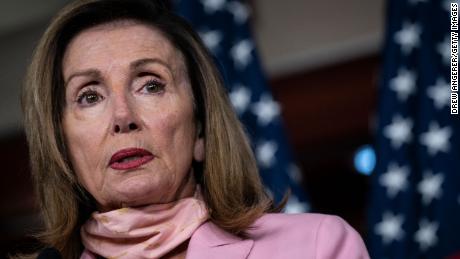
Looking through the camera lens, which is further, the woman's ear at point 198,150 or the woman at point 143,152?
the woman's ear at point 198,150

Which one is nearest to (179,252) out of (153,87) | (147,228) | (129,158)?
(147,228)

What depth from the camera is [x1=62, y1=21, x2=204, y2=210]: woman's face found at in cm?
154

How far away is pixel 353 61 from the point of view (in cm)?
385

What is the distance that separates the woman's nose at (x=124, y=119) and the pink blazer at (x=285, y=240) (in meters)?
0.22

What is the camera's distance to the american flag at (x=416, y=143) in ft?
6.91

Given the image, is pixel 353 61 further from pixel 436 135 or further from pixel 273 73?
pixel 436 135

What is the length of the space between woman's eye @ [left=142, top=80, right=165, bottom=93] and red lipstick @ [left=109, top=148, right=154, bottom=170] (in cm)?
14

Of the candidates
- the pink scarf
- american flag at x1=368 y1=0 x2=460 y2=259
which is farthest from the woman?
american flag at x1=368 y1=0 x2=460 y2=259

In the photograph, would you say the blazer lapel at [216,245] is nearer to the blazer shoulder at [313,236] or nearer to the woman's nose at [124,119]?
the blazer shoulder at [313,236]

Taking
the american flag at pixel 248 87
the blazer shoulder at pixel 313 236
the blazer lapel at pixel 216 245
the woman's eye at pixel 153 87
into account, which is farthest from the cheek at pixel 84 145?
the american flag at pixel 248 87

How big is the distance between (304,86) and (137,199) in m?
2.52

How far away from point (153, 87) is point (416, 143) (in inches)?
33.6

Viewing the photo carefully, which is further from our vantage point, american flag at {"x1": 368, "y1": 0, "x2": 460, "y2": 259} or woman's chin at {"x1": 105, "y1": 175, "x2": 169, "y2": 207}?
american flag at {"x1": 368, "y1": 0, "x2": 460, "y2": 259}

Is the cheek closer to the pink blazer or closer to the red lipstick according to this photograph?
the red lipstick
